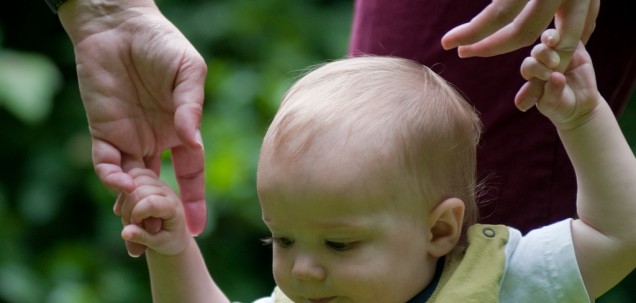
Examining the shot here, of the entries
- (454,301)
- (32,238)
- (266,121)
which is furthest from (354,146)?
(32,238)

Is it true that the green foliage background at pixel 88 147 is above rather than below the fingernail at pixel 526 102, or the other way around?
below

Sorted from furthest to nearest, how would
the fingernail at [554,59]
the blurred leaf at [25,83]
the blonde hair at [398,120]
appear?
the blurred leaf at [25,83] < the blonde hair at [398,120] < the fingernail at [554,59]

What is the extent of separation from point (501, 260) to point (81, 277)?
2.34m

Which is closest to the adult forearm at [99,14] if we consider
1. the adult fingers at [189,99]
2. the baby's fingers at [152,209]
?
the adult fingers at [189,99]

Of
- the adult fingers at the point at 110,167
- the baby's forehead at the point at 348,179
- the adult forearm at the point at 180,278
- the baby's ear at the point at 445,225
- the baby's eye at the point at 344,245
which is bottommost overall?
the adult forearm at the point at 180,278

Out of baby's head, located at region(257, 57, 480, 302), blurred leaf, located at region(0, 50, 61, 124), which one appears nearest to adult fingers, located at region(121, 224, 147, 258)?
baby's head, located at region(257, 57, 480, 302)

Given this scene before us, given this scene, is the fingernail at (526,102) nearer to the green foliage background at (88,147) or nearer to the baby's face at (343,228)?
the baby's face at (343,228)

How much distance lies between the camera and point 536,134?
7.50ft

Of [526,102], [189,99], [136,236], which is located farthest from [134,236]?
[526,102]

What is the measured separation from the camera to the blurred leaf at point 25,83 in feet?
12.8

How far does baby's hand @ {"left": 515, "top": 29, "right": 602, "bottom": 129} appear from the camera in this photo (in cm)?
179

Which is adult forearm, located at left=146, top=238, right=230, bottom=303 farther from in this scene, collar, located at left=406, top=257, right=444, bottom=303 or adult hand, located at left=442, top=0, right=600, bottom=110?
adult hand, located at left=442, top=0, right=600, bottom=110

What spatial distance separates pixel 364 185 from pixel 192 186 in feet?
1.49

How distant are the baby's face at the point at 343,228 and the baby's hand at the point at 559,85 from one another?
236 mm
